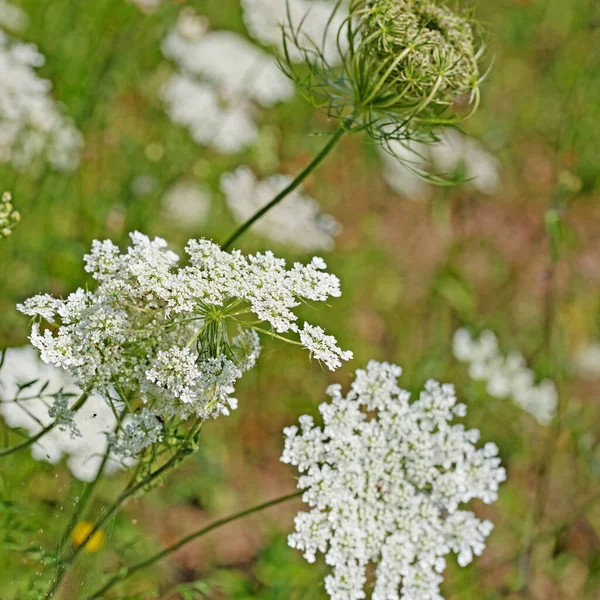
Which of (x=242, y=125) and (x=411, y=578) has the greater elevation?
(x=242, y=125)

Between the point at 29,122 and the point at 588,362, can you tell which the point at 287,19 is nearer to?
the point at 29,122

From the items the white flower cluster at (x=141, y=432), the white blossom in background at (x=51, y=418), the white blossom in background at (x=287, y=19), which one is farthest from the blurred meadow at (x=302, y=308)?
the white blossom in background at (x=287, y=19)

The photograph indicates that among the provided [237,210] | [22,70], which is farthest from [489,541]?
[22,70]

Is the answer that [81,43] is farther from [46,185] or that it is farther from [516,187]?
[516,187]

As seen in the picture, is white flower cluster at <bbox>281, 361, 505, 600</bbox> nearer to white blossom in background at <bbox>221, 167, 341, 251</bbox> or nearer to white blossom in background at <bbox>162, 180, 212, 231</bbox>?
white blossom in background at <bbox>221, 167, 341, 251</bbox>

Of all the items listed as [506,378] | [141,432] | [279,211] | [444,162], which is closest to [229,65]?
[279,211]

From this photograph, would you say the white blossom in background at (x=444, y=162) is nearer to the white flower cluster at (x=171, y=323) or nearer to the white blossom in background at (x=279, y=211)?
the white blossom in background at (x=279, y=211)

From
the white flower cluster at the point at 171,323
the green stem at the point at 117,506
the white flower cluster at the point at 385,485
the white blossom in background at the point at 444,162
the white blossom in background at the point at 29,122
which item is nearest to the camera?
the white flower cluster at the point at 171,323
